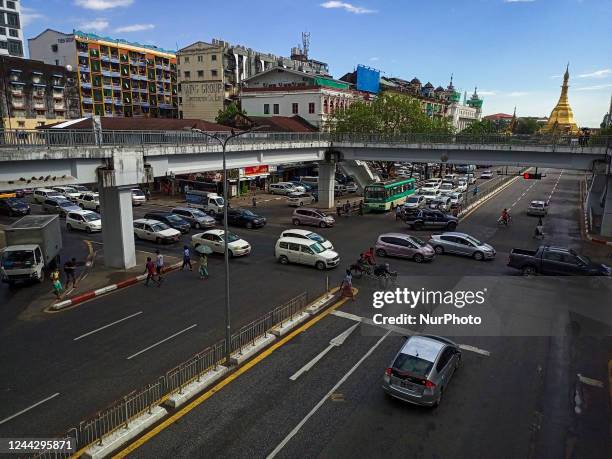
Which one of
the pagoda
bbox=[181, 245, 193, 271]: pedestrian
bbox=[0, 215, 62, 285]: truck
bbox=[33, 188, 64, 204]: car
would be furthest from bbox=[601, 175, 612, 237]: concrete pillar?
the pagoda

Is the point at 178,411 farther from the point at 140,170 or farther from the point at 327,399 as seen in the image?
the point at 140,170

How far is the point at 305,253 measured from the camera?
84.6 ft

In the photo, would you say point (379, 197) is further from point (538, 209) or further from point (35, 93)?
point (35, 93)

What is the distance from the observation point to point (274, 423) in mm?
11609

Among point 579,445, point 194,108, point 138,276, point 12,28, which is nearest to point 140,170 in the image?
point 138,276

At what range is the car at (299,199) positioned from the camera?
1955 inches

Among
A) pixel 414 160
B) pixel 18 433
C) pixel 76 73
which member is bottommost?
pixel 18 433

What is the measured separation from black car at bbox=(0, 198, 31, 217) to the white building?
4011 cm

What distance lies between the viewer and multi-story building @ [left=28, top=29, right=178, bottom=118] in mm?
80375

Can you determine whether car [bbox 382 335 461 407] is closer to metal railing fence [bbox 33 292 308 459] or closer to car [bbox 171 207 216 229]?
metal railing fence [bbox 33 292 308 459]

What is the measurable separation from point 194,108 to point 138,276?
66.3m

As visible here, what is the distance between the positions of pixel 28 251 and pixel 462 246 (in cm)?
2533

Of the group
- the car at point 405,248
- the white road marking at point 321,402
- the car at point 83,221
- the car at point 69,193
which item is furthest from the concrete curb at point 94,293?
the car at point 69,193

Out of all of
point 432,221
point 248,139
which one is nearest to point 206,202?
point 248,139
